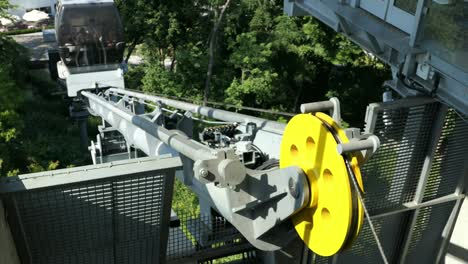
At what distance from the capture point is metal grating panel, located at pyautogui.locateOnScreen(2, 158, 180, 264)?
13.7 ft

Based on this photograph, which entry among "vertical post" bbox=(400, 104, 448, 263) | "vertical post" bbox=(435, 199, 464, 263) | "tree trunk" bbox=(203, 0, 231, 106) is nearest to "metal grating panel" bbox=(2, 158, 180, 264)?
"vertical post" bbox=(400, 104, 448, 263)

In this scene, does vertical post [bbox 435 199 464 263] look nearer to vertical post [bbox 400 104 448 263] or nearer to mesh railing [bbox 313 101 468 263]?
mesh railing [bbox 313 101 468 263]

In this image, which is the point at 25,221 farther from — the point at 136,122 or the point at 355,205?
the point at 355,205

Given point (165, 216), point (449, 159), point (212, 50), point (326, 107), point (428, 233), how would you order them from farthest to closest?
point (212, 50) < point (428, 233) < point (449, 159) < point (165, 216) < point (326, 107)

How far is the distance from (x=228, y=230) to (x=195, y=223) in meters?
0.38

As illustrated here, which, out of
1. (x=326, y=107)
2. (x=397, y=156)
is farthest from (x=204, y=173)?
(x=397, y=156)

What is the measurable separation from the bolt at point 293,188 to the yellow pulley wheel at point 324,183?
94 mm

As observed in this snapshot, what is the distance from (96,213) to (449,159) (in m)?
3.78

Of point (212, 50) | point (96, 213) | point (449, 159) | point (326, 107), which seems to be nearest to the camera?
point (326, 107)

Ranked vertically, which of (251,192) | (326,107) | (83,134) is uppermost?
(326,107)

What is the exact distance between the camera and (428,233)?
20.4 feet

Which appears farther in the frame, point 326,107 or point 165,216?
point 165,216

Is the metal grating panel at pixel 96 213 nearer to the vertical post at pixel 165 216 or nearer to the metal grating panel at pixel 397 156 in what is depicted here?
the vertical post at pixel 165 216

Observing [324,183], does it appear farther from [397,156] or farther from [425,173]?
[425,173]
